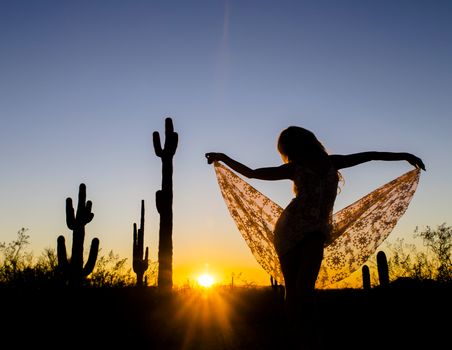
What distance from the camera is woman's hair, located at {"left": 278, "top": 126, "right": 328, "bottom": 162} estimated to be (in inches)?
150

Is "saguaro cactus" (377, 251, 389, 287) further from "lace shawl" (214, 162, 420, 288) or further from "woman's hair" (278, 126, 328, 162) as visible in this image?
"woman's hair" (278, 126, 328, 162)

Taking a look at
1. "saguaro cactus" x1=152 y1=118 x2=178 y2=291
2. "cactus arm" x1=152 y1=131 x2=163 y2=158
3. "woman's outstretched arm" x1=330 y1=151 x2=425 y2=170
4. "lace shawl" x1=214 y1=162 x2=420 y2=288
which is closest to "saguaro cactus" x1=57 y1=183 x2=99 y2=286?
"saguaro cactus" x1=152 y1=118 x2=178 y2=291

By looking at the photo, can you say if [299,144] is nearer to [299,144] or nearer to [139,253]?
[299,144]

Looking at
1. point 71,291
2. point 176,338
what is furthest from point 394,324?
point 71,291

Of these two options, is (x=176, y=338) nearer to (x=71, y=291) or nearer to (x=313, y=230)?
(x=313, y=230)

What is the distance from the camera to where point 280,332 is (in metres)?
6.86

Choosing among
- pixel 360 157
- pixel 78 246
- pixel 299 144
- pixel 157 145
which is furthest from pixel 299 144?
pixel 78 246

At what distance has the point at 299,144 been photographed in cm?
385

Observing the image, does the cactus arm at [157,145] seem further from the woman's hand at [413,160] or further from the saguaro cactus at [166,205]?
the woman's hand at [413,160]

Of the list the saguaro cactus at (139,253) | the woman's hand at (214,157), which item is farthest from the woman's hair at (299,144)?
the saguaro cactus at (139,253)

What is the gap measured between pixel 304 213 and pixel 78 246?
8.35 m

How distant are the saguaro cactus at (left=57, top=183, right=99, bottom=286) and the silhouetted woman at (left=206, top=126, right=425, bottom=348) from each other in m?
7.75

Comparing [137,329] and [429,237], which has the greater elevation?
[429,237]

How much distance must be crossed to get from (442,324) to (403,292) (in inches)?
104
